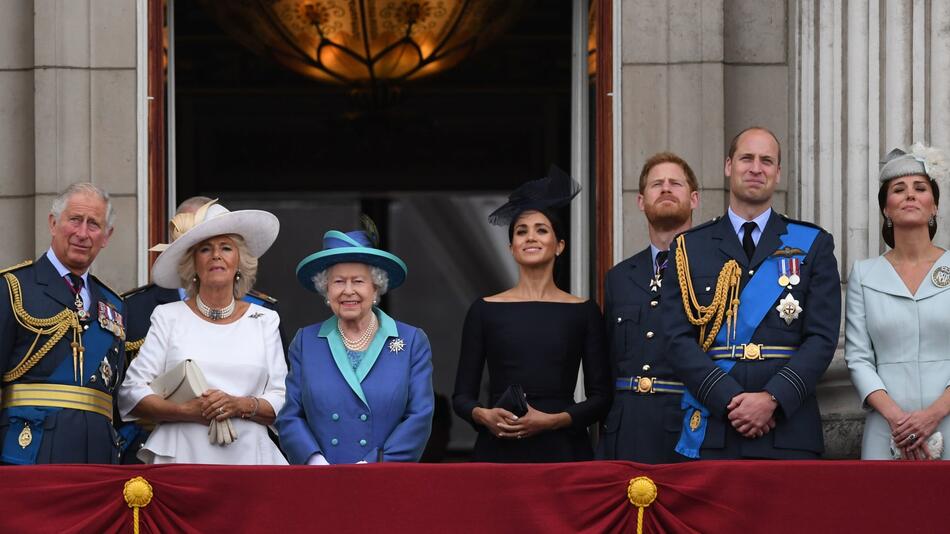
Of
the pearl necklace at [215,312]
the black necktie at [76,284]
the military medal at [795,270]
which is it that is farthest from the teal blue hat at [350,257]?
the military medal at [795,270]

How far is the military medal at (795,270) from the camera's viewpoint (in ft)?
21.9

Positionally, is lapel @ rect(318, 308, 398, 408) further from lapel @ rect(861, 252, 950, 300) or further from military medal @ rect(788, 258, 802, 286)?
lapel @ rect(861, 252, 950, 300)

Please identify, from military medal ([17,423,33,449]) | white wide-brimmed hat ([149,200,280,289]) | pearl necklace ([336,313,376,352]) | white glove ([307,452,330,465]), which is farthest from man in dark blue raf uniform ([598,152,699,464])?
military medal ([17,423,33,449])

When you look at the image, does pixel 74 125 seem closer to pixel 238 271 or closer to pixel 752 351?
pixel 238 271

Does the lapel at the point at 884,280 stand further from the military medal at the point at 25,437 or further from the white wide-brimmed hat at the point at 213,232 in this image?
the military medal at the point at 25,437

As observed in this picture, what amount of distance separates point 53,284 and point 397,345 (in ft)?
4.31

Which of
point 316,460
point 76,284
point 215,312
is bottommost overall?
point 316,460

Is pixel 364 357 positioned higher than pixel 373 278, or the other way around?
pixel 373 278

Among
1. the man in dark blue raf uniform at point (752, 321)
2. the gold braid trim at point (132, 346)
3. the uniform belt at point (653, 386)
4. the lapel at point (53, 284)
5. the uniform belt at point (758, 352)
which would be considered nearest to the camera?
the man in dark blue raf uniform at point (752, 321)

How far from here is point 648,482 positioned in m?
6.01

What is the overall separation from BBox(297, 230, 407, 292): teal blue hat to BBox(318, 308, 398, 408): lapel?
190 mm

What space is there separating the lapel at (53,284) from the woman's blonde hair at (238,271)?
43 centimetres

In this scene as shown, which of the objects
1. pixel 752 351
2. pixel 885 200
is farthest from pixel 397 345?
pixel 885 200

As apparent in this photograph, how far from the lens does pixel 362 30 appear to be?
10.9m
